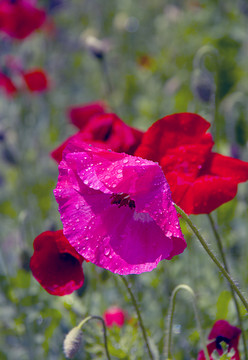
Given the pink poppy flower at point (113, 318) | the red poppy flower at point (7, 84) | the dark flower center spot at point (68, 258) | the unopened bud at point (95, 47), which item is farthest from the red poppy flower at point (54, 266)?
the red poppy flower at point (7, 84)

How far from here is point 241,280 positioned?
1504 mm

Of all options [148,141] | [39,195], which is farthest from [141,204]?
[39,195]

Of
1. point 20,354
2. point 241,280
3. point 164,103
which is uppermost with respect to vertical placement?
point 164,103

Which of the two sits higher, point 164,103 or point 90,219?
point 90,219

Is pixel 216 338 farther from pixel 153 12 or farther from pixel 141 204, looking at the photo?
pixel 153 12

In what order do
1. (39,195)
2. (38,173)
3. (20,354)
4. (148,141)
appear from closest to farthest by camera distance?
(148,141)
(20,354)
(39,195)
(38,173)

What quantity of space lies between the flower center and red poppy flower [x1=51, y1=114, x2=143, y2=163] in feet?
0.49

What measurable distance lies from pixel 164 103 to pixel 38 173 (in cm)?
81

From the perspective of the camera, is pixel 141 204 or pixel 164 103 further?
pixel 164 103

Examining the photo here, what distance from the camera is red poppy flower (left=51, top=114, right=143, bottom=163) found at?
2.88ft

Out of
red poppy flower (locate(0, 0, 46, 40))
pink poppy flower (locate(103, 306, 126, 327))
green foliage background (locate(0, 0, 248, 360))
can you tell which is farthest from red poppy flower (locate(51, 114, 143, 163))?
red poppy flower (locate(0, 0, 46, 40))

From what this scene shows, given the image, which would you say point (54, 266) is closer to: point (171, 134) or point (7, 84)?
point (171, 134)

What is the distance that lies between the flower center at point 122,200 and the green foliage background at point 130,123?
0.27 meters

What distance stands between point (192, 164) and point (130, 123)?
1937 mm
